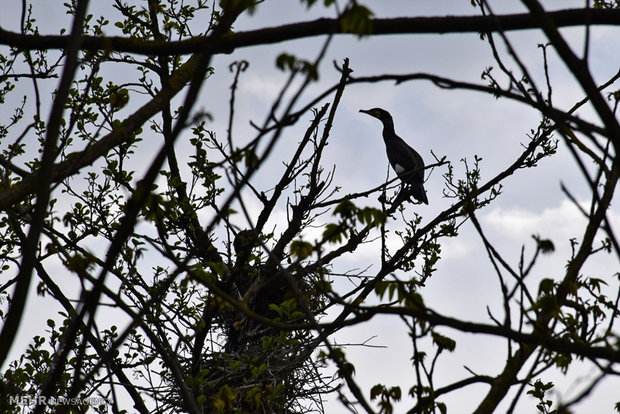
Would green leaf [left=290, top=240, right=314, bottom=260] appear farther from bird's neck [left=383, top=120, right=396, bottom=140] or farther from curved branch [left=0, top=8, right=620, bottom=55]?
bird's neck [left=383, top=120, right=396, bottom=140]

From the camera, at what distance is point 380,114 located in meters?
Result: 13.2

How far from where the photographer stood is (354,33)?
211 cm

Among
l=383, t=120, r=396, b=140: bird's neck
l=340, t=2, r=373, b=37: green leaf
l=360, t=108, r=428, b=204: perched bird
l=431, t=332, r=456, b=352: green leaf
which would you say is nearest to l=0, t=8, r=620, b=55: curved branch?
l=340, t=2, r=373, b=37: green leaf

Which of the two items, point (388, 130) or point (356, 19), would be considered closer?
point (356, 19)

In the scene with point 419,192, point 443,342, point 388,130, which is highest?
point 388,130

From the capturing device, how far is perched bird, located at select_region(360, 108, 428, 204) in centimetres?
998

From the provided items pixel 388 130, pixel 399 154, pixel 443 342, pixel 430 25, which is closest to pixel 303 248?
pixel 443 342

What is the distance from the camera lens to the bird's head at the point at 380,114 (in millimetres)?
13195

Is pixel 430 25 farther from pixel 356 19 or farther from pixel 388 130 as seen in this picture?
pixel 388 130

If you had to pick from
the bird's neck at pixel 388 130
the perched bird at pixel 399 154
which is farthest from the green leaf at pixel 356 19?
the bird's neck at pixel 388 130

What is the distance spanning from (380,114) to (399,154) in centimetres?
154

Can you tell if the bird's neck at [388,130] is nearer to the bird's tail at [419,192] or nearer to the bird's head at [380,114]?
the bird's head at [380,114]

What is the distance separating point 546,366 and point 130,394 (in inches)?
163

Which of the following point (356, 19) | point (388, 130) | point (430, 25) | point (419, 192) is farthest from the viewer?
point (388, 130)
